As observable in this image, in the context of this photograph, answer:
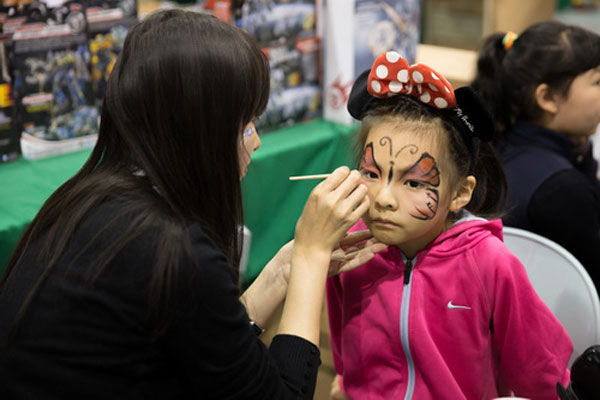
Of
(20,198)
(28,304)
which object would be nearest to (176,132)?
(28,304)

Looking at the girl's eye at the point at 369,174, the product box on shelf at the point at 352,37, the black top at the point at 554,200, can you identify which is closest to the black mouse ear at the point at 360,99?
the girl's eye at the point at 369,174

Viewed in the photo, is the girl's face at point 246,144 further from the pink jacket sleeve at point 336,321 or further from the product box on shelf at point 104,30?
the product box on shelf at point 104,30

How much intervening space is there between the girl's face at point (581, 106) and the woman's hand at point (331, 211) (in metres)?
0.86

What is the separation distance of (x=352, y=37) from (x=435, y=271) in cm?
136

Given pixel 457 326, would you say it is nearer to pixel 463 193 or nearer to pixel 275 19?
pixel 463 193

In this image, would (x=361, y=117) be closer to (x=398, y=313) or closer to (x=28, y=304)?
(x=398, y=313)

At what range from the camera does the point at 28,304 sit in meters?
0.91

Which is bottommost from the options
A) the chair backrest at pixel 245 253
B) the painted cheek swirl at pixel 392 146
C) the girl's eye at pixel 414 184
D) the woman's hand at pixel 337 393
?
the chair backrest at pixel 245 253

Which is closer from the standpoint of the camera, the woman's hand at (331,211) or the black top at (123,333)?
the black top at (123,333)

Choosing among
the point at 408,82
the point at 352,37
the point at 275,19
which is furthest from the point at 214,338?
the point at 352,37

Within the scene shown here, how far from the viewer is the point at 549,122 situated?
5.69 feet

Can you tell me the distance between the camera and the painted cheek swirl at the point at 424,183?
110 cm

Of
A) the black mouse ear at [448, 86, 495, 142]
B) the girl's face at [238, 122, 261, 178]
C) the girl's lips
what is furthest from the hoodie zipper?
A: the girl's face at [238, 122, 261, 178]

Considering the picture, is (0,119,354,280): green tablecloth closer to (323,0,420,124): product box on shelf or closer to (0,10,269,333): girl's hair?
(323,0,420,124): product box on shelf
